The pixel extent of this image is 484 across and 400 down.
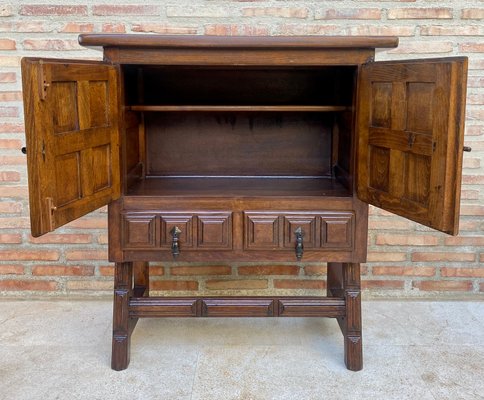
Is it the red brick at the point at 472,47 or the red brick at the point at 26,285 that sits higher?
the red brick at the point at 472,47

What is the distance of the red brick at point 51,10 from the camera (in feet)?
8.85

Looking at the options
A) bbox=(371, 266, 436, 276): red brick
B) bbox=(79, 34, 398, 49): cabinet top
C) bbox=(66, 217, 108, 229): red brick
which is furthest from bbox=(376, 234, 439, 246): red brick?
bbox=(66, 217, 108, 229): red brick

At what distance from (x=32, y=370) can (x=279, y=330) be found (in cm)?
107

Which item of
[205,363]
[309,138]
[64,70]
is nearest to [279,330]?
[205,363]

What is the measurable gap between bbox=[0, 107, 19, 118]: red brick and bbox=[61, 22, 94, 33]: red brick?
17.8 inches

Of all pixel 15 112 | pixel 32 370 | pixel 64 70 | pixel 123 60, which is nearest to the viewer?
pixel 64 70

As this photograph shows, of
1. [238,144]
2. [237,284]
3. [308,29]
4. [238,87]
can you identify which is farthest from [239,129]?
[237,284]

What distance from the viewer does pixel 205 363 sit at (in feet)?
7.50

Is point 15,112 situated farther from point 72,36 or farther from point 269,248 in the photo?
point 269,248

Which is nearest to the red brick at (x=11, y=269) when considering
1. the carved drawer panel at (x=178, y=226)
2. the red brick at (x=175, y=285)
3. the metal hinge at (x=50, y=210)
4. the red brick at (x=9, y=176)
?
the red brick at (x=9, y=176)

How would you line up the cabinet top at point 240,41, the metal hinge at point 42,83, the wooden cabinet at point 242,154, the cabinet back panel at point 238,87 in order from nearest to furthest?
the metal hinge at point 42,83, the wooden cabinet at point 242,154, the cabinet top at point 240,41, the cabinet back panel at point 238,87

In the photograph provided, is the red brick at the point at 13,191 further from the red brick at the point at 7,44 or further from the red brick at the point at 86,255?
the red brick at the point at 7,44

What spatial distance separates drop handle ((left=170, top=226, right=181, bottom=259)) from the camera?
2115mm

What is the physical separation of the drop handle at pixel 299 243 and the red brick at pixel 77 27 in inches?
56.6
